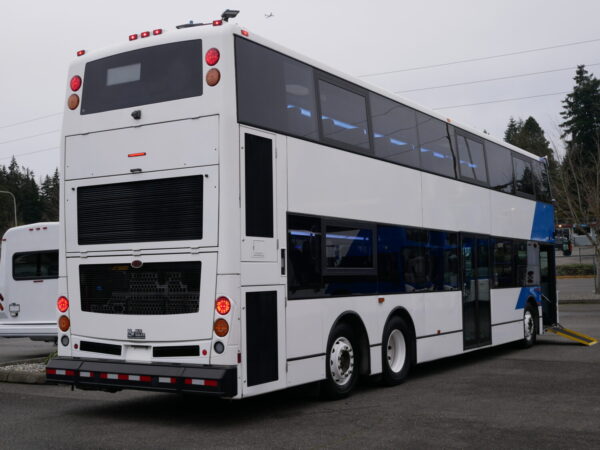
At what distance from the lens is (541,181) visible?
18.0m

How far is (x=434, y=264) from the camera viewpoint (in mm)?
12469

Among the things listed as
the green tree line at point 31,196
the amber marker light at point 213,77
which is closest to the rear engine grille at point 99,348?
the amber marker light at point 213,77

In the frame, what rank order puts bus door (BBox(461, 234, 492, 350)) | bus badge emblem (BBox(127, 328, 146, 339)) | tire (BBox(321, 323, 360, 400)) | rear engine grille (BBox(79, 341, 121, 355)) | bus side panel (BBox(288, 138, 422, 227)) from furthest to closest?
1. bus door (BBox(461, 234, 492, 350))
2. tire (BBox(321, 323, 360, 400))
3. bus side panel (BBox(288, 138, 422, 227))
4. rear engine grille (BBox(79, 341, 121, 355))
5. bus badge emblem (BBox(127, 328, 146, 339))

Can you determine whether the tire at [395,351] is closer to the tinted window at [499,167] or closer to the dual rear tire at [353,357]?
the dual rear tire at [353,357]

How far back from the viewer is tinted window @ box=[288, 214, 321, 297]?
347 inches

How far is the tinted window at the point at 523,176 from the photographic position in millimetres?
16453

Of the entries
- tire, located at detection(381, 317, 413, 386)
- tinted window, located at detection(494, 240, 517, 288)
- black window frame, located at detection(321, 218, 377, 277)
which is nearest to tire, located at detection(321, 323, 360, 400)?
black window frame, located at detection(321, 218, 377, 277)

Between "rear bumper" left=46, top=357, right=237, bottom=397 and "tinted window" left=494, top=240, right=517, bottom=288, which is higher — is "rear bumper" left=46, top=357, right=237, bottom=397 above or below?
below

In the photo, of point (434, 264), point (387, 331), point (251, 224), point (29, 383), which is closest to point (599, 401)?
point (387, 331)

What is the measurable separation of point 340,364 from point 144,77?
4215mm

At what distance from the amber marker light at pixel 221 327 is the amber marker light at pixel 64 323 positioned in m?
2.14

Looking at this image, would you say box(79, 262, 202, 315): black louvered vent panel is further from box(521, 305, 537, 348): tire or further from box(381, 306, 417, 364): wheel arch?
box(521, 305, 537, 348): tire

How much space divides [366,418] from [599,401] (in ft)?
9.95

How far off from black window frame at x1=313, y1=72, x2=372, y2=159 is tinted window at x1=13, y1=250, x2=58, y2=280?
842 centimetres
